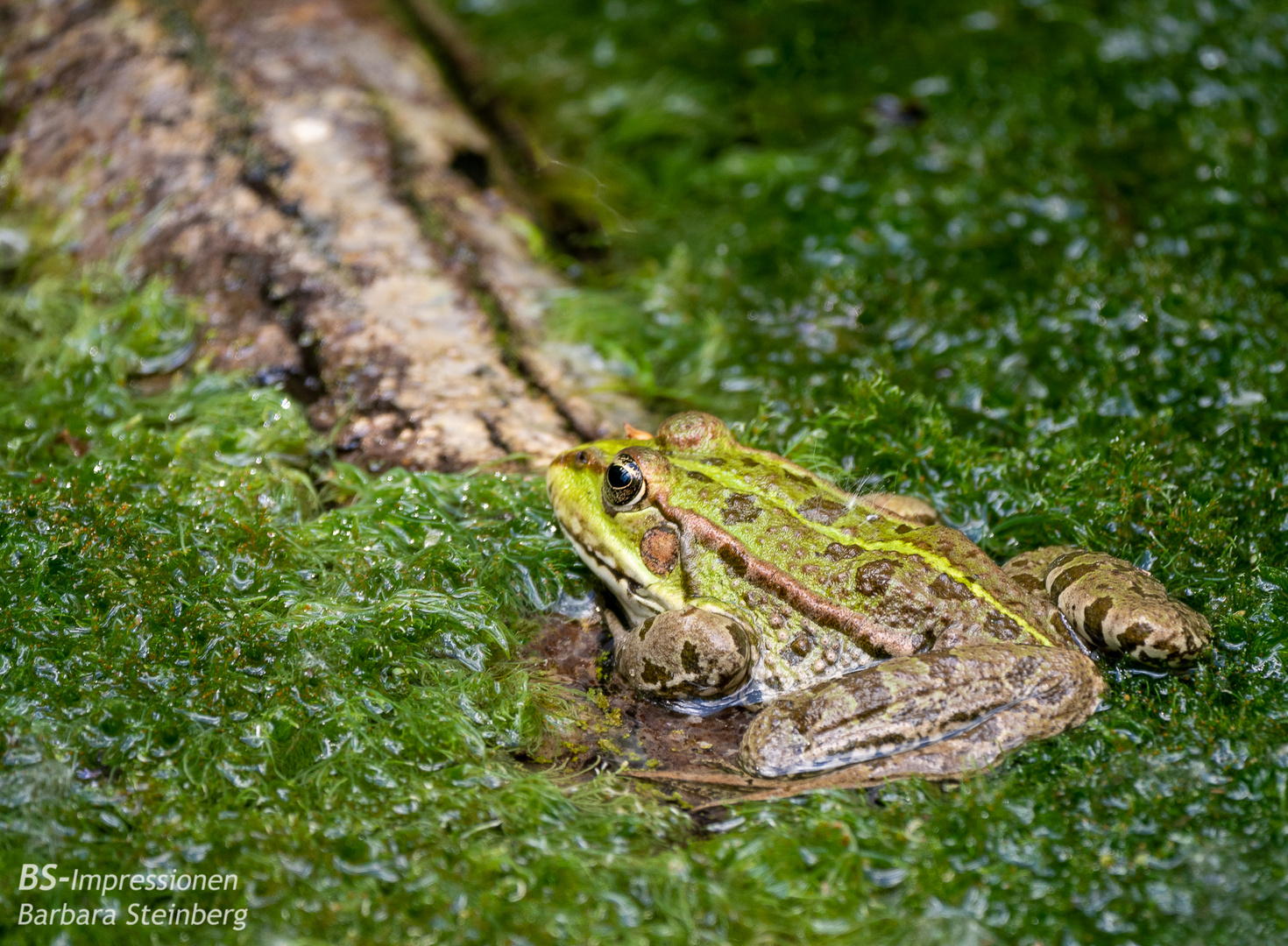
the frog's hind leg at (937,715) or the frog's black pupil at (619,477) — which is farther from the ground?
the frog's black pupil at (619,477)

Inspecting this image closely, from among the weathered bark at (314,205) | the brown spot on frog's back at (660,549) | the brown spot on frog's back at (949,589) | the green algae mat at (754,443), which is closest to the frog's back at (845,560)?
the brown spot on frog's back at (949,589)

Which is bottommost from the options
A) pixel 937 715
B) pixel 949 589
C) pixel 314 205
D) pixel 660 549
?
pixel 937 715

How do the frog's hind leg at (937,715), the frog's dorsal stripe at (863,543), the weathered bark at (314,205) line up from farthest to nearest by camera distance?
the weathered bark at (314,205) → the frog's dorsal stripe at (863,543) → the frog's hind leg at (937,715)

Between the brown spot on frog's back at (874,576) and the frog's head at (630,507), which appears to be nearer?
the brown spot on frog's back at (874,576)

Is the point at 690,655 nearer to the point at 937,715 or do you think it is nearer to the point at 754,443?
the point at 937,715

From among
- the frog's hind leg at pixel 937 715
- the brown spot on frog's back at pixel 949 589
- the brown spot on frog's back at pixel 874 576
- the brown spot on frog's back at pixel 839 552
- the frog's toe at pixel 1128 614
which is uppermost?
the brown spot on frog's back at pixel 839 552

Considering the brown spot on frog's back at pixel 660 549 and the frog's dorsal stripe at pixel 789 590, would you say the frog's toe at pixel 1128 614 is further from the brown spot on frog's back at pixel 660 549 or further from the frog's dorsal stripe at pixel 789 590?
the brown spot on frog's back at pixel 660 549

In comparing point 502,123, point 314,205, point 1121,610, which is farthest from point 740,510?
point 502,123

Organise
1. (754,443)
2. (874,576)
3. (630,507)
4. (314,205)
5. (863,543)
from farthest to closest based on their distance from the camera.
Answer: (314,205), (754,443), (630,507), (863,543), (874,576)
